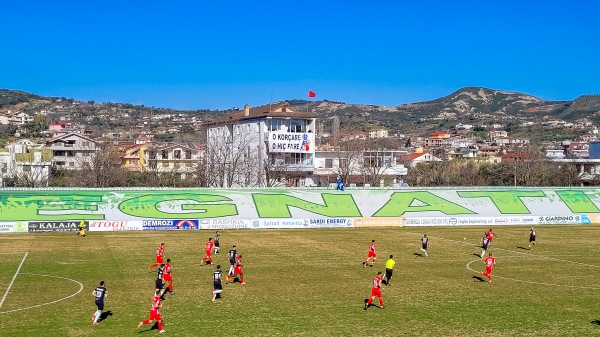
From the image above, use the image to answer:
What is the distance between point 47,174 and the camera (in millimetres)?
93812

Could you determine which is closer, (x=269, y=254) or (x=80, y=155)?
(x=269, y=254)

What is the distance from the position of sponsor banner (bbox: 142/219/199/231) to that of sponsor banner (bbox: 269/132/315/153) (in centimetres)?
3041

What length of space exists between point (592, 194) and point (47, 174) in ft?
246

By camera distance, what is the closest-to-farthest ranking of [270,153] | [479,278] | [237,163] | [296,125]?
1. [479,278]
2. [270,153]
3. [296,125]
4. [237,163]

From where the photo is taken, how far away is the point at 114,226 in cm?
5597

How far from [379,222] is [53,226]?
3055cm

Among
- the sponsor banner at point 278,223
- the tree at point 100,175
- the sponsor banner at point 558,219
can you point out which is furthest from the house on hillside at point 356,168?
the sponsor banner at point 278,223

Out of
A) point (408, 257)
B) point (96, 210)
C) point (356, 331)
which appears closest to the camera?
point (356, 331)

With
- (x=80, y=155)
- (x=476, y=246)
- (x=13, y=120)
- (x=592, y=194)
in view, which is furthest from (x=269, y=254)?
(x=13, y=120)

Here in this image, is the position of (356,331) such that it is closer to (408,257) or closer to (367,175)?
(408,257)

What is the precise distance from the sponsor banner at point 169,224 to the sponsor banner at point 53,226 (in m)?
5.45

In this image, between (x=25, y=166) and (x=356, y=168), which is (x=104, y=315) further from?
(x=356, y=168)

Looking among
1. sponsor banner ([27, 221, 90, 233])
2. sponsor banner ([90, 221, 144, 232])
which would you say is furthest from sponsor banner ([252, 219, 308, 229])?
sponsor banner ([27, 221, 90, 233])

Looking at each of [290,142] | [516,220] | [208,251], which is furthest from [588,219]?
[208,251]
